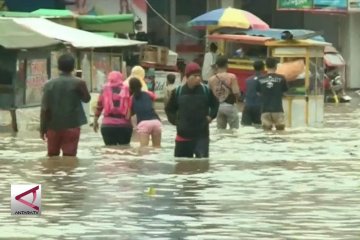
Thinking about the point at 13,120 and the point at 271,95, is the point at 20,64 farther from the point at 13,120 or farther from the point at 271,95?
the point at 271,95

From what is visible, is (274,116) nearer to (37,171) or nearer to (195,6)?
(37,171)

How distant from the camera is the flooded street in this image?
37.1ft

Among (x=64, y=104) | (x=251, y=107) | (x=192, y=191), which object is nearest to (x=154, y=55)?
(x=251, y=107)

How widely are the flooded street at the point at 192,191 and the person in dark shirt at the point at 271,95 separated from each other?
73.2 inches

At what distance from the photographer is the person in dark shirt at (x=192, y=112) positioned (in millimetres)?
16969

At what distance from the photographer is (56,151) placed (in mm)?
17219

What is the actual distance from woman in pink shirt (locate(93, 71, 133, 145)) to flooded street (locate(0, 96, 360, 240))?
32 centimetres

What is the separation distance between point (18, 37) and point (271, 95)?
5171 millimetres

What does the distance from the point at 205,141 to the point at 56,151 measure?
2.14 metres

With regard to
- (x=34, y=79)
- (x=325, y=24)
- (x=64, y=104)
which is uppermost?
(x=325, y=24)

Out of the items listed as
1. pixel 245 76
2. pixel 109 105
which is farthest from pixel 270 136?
pixel 245 76

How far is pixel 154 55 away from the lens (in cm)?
3750

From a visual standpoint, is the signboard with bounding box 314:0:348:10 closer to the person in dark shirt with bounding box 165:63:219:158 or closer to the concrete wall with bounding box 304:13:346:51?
the concrete wall with bounding box 304:13:346:51

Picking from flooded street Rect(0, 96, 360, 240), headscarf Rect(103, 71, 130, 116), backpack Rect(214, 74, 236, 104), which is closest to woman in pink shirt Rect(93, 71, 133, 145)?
headscarf Rect(103, 71, 130, 116)
